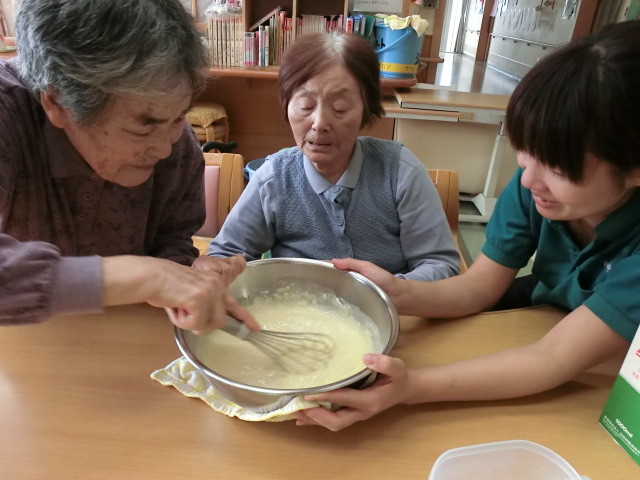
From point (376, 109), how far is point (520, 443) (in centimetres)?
105

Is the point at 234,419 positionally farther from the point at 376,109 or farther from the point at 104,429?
the point at 376,109

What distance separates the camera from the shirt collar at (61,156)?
0.88 m

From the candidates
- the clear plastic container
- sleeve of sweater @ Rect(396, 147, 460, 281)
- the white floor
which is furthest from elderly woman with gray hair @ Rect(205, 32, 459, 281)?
the white floor

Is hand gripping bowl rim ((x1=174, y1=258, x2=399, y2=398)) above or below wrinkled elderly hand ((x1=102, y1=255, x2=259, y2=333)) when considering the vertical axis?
below

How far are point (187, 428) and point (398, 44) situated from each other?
287 cm

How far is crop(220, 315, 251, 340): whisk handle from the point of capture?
0.79 m

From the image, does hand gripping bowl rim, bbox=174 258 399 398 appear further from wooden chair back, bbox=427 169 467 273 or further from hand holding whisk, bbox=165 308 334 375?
wooden chair back, bbox=427 169 467 273

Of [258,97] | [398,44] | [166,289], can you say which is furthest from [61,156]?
[258,97]

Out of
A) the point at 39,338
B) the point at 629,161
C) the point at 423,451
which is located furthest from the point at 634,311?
the point at 39,338

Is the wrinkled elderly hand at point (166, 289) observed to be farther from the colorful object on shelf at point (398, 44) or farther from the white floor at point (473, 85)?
the colorful object on shelf at point (398, 44)

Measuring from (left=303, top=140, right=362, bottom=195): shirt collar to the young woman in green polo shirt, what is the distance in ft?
1.83

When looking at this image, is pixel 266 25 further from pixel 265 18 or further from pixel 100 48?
pixel 100 48

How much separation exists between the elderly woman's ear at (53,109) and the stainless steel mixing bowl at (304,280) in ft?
1.41

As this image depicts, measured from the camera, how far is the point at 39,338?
0.85m
